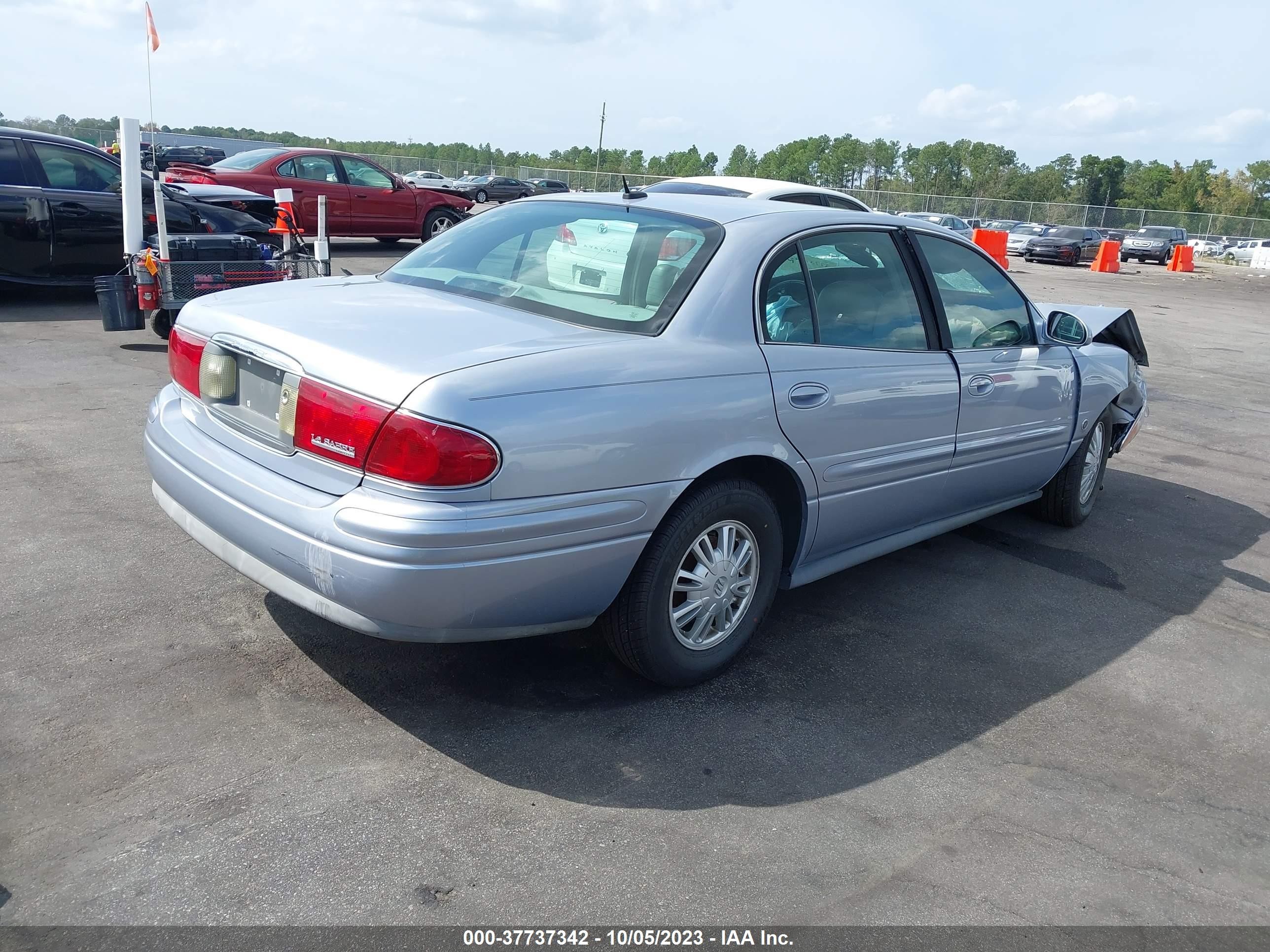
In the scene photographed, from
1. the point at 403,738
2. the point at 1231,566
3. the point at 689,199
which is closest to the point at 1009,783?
the point at 403,738

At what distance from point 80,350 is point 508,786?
7125mm

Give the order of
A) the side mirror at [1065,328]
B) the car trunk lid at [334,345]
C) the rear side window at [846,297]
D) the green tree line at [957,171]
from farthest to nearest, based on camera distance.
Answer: the green tree line at [957,171]
the side mirror at [1065,328]
the rear side window at [846,297]
the car trunk lid at [334,345]

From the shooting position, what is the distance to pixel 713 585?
11.4 feet

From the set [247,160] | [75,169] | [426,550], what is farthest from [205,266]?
[247,160]

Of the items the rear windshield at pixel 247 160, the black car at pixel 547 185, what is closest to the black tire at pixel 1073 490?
the rear windshield at pixel 247 160

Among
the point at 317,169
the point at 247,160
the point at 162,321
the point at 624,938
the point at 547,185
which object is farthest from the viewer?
the point at 547,185

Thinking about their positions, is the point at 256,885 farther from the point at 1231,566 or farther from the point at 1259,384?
the point at 1259,384

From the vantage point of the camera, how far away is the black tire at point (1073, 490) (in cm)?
546

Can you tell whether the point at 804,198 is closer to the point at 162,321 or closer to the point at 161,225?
the point at 161,225

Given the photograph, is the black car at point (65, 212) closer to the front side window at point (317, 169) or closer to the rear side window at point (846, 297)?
the front side window at point (317, 169)

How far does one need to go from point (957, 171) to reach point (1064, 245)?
80.5m

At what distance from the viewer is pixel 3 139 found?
9.78 m

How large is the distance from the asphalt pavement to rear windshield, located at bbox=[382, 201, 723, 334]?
3.98 ft

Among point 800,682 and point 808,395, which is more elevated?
point 808,395
